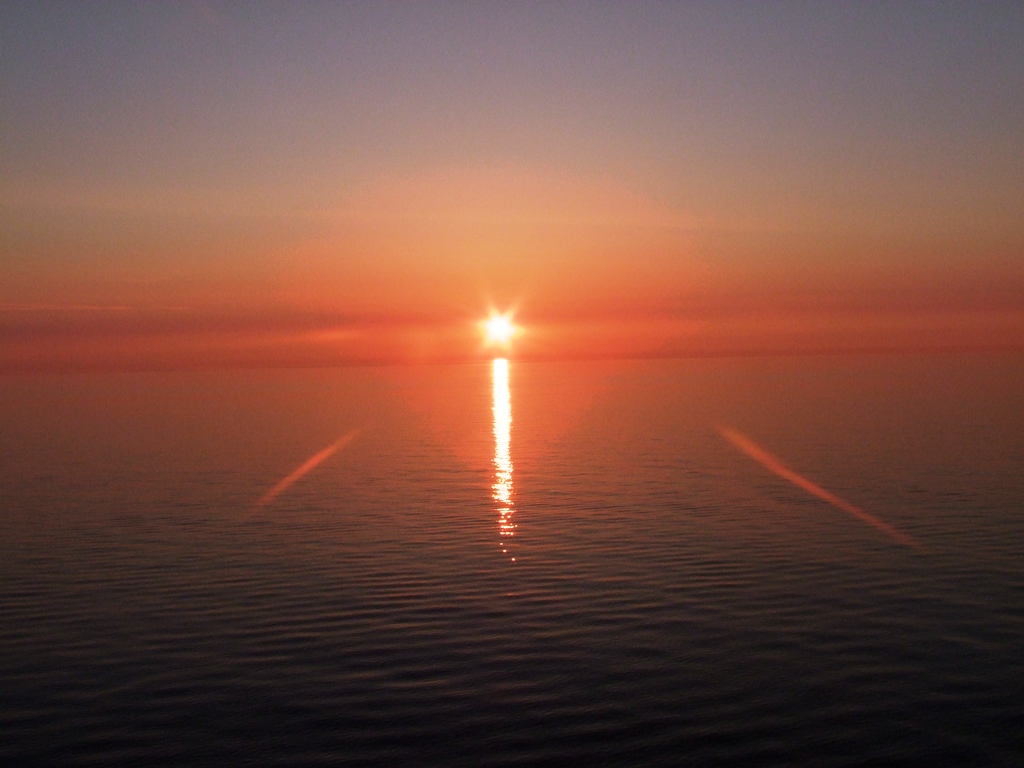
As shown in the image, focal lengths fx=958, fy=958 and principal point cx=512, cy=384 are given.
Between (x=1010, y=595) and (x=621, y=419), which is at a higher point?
(x=621, y=419)

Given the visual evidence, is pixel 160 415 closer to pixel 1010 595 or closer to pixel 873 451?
pixel 873 451

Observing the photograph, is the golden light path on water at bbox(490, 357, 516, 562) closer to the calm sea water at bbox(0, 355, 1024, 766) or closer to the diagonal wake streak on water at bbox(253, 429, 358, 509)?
the calm sea water at bbox(0, 355, 1024, 766)

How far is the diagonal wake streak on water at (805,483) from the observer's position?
4281 cm

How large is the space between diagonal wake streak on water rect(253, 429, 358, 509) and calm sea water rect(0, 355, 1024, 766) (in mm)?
830

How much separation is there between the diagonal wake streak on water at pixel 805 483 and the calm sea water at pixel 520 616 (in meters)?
0.53

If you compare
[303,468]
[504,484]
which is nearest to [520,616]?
[504,484]

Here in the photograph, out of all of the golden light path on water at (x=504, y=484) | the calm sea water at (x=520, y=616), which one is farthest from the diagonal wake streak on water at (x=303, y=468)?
the golden light path on water at (x=504, y=484)

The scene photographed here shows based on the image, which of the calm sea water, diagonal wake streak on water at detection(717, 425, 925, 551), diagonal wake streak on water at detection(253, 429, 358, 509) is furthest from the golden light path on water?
diagonal wake streak on water at detection(717, 425, 925, 551)

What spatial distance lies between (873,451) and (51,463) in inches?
2715

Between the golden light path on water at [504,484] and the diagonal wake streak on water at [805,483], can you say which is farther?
the golden light path on water at [504,484]

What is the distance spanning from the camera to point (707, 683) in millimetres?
23344

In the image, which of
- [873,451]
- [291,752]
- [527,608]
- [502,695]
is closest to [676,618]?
[527,608]

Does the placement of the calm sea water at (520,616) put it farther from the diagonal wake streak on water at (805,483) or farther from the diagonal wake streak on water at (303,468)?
the diagonal wake streak on water at (303,468)

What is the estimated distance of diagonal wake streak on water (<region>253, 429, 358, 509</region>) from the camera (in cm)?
6019
